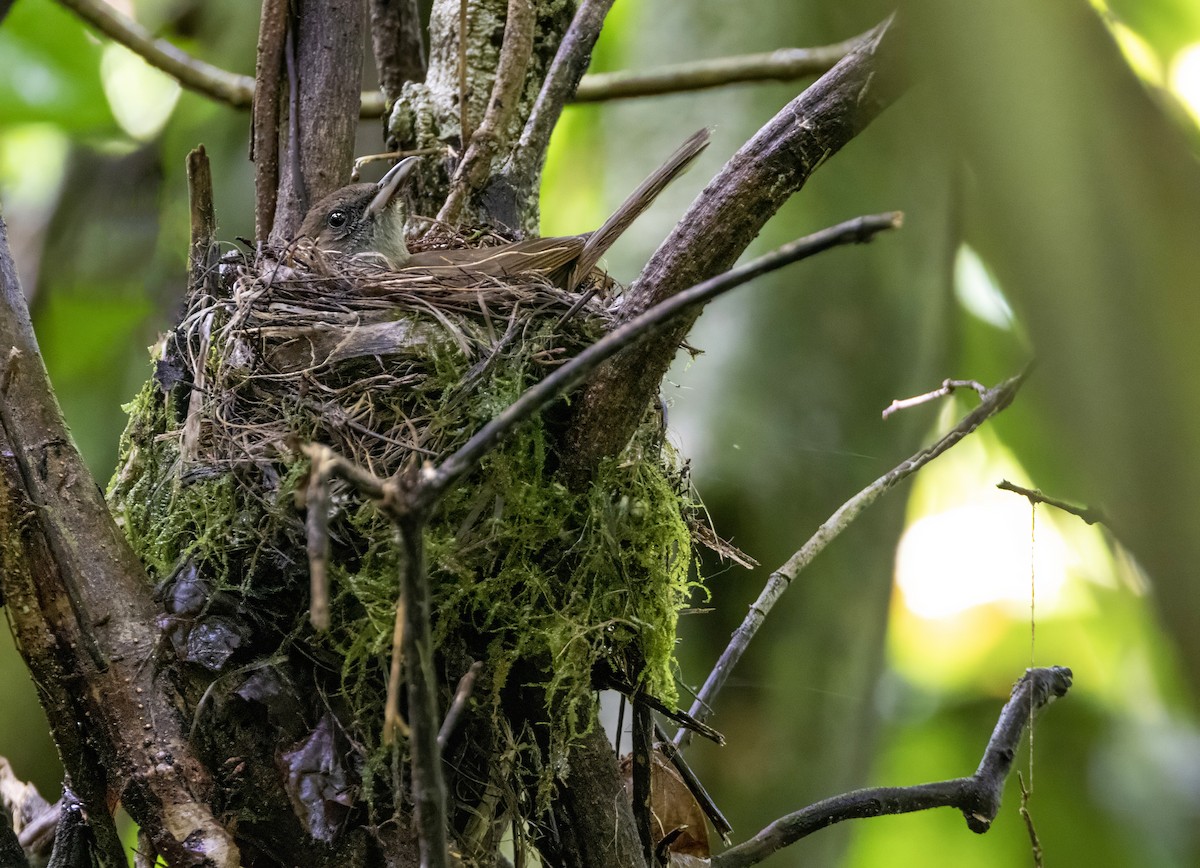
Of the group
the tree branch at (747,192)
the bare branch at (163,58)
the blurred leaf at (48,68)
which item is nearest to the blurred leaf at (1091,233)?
the tree branch at (747,192)

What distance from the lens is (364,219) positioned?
3.21 meters

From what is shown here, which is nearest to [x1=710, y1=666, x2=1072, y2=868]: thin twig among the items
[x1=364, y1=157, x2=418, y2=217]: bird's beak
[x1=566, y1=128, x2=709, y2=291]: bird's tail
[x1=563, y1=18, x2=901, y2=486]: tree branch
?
[x1=563, y1=18, x2=901, y2=486]: tree branch

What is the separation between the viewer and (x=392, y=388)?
223 centimetres

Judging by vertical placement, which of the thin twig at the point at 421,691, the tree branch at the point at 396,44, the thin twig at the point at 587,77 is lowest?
the thin twig at the point at 421,691

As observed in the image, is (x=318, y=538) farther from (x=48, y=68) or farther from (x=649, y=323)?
(x=48, y=68)

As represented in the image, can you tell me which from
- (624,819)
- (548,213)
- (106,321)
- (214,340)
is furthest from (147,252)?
(624,819)

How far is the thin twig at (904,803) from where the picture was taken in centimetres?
196

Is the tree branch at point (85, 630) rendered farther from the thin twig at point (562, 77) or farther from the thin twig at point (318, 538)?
the thin twig at point (562, 77)

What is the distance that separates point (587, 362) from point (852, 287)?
14.2ft

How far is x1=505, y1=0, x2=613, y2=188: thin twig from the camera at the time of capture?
2912 millimetres

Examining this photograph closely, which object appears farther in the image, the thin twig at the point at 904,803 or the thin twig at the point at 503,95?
the thin twig at the point at 503,95

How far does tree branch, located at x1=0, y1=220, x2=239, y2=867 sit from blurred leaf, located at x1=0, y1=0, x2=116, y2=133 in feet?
12.5

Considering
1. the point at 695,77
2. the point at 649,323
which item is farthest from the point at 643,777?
the point at 695,77

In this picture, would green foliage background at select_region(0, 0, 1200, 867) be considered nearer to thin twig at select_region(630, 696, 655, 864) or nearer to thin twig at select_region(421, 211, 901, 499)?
thin twig at select_region(630, 696, 655, 864)
